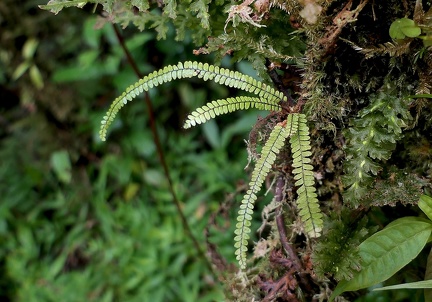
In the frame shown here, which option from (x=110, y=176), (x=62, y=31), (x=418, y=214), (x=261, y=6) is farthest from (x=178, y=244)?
(x=261, y=6)

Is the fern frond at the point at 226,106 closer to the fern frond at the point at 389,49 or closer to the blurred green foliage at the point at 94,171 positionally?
the fern frond at the point at 389,49

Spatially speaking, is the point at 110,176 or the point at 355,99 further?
the point at 110,176

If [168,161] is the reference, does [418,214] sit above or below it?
above

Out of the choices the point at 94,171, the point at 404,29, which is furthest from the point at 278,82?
the point at 94,171

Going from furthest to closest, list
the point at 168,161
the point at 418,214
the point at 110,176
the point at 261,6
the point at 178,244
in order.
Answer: the point at 110,176, the point at 168,161, the point at 178,244, the point at 418,214, the point at 261,6

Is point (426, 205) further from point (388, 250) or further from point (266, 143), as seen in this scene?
point (266, 143)

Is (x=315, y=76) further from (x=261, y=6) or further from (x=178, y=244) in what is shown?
(x=178, y=244)
